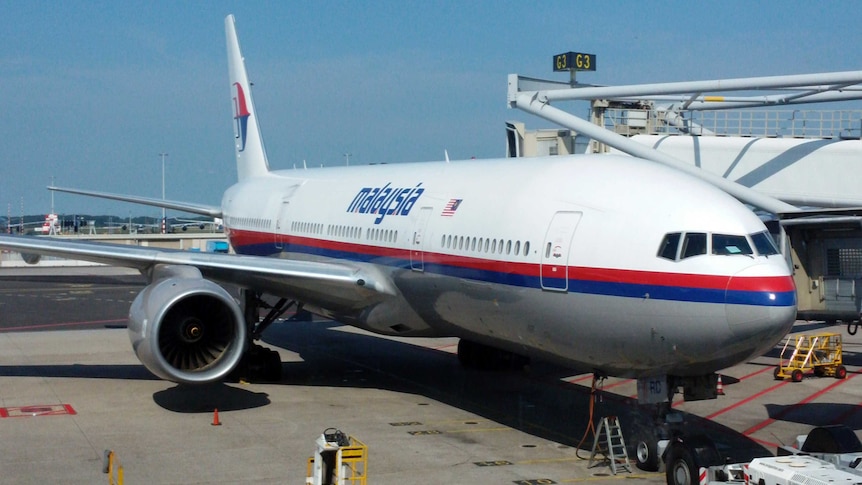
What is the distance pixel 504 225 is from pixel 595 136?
11.5m

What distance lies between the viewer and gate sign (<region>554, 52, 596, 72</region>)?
3722cm

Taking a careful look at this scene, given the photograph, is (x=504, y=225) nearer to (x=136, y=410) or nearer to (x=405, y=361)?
(x=136, y=410)

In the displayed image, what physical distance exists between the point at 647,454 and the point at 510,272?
2.96 metres

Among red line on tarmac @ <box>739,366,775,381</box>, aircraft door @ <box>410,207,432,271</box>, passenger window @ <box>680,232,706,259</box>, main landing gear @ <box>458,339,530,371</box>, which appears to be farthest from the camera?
main landing gear @ <box>458,339,530,371</box>

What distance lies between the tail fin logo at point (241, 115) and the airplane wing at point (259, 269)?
1113cm

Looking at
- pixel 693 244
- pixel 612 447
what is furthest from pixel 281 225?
pixel 693 244

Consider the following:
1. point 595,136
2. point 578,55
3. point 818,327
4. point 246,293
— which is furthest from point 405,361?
point 578,55

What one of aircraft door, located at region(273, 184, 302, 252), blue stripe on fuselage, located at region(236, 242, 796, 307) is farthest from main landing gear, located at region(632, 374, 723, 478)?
aircraft door, located at region(273, 184, 302, 252)

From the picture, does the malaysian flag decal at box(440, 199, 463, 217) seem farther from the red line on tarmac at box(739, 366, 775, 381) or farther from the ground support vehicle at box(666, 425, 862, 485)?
the red line on tarmac at box(739, 366, 775, 381)

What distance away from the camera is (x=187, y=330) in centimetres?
1636

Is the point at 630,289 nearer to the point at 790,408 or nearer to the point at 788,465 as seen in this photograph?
the point at 788,465

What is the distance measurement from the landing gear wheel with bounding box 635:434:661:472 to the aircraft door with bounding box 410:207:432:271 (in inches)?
184

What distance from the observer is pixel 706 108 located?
99.5 ft

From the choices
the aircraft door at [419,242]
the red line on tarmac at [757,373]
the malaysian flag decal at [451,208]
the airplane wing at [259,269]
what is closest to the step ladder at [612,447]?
the aircraft door at [419,242]
